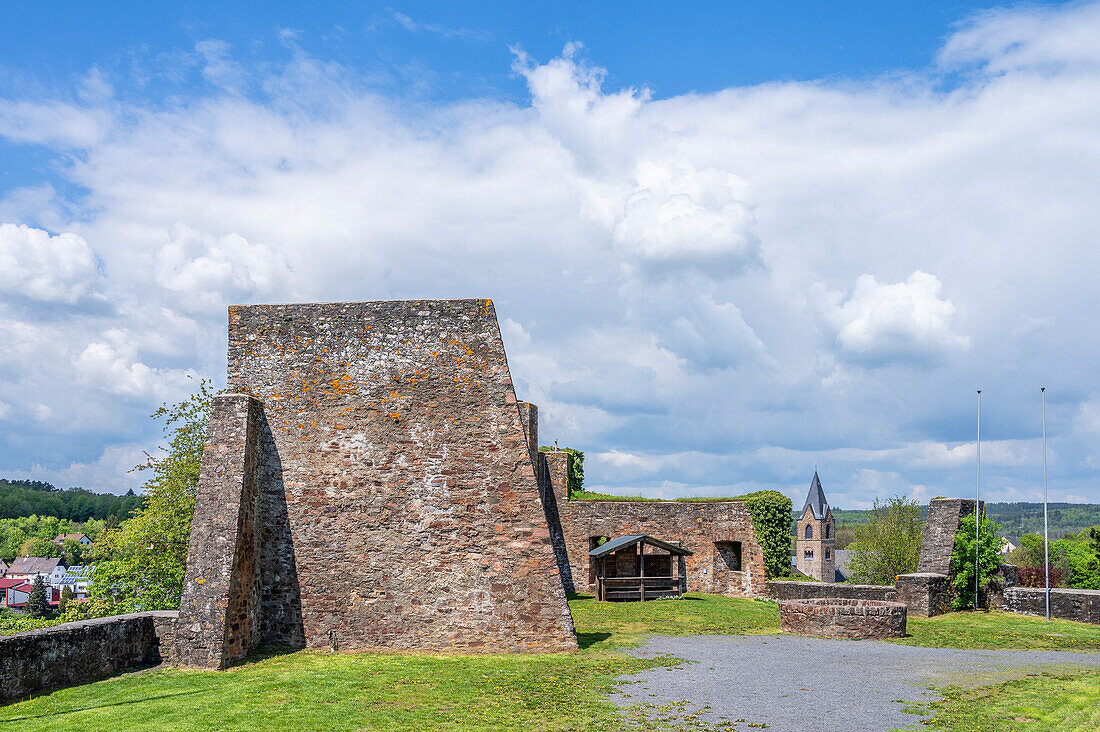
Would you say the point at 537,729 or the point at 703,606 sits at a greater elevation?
the point at 537,729

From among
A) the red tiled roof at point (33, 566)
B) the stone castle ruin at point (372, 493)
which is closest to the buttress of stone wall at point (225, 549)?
the stone castle ruin at point (372, 493)

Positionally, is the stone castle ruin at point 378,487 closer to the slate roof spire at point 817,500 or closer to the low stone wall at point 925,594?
the low stone wall at point 925,594

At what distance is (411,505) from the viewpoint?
13.3 meters

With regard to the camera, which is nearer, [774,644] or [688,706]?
[688,706]

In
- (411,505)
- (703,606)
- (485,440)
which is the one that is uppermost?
(485,440)

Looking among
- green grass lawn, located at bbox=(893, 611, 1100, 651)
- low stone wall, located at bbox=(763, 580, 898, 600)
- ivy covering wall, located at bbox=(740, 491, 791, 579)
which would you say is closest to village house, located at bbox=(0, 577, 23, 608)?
ivy covering wall, located at bbox=(740, 491, 791, 579)

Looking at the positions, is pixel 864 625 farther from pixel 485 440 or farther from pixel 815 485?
pixel 815 485

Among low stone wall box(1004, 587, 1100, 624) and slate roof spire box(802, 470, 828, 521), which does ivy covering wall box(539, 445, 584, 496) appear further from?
slate roof spire box(802, 470, 828, 521)

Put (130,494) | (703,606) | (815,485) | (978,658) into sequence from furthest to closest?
1. (130,494)
2. (815,485)
3. (703,606)
4. (978,658)

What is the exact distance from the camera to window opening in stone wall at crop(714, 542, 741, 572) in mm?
26531

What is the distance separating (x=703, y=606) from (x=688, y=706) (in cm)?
1323

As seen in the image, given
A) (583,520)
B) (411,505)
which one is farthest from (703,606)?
(411,505)

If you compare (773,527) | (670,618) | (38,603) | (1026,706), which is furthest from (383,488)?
(38,603)

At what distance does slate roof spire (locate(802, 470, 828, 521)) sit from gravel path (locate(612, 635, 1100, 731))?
65.4 meters
